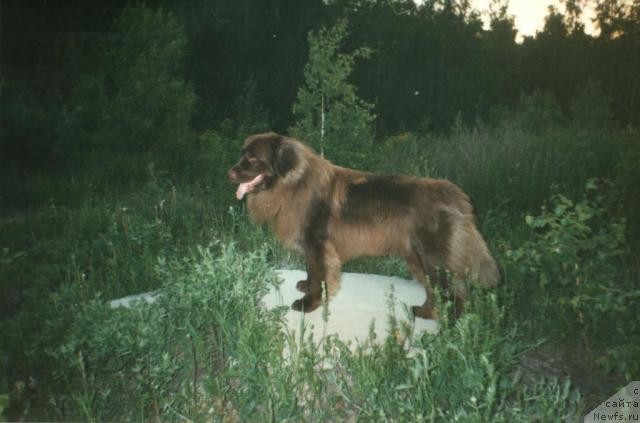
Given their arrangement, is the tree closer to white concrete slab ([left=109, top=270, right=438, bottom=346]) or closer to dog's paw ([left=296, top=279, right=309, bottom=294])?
white concrete slab ([left=109, top=270, right=438, bottom=346])

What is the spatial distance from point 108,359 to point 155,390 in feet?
1.96

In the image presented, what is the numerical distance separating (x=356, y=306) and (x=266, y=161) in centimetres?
140

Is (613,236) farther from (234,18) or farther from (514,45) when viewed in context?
(514,45)

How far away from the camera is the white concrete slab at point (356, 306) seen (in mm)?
3748

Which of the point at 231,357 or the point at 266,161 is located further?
the point at 266,161

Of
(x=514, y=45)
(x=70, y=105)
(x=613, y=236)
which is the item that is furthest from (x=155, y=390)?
(x=514, y=45)

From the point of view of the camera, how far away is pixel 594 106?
40.4 ft

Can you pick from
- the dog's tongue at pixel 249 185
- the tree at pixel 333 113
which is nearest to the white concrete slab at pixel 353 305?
the dog's tongue at pixel 249 185

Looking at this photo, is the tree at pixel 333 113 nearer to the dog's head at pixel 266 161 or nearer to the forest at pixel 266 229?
the forest at pixel 266 229

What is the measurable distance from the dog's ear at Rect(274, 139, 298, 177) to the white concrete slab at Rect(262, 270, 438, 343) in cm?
100

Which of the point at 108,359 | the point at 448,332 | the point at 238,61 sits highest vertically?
the point at 238,61

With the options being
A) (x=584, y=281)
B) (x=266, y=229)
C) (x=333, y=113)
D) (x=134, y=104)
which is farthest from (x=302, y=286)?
(x=134, y=104)

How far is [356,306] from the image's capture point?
4.22 meters

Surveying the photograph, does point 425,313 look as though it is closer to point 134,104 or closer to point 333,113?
point 333,113
